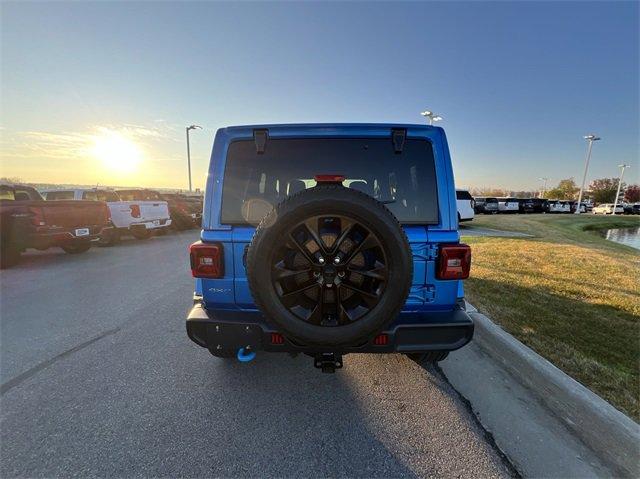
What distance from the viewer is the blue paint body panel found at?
2.29 meters

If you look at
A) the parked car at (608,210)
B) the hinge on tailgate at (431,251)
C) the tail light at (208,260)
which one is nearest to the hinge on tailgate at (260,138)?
the tail light at (208,260)

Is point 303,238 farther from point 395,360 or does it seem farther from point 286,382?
point 395,360

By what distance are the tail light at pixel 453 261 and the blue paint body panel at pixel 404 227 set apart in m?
0.04

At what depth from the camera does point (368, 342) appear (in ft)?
6.94

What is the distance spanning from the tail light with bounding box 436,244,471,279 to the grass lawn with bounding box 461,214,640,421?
1.57 metres

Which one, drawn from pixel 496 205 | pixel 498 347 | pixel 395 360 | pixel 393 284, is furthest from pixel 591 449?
pixel 496 205

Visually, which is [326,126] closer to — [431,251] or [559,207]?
[431,251]

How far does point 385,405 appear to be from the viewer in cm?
249

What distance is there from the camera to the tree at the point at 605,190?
69.3 metres

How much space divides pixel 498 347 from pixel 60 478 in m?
3.73

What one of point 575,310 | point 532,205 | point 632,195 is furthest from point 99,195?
point 632,195

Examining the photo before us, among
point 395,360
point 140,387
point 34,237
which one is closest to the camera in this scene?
point 140,387

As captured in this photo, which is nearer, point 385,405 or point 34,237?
point 385,405

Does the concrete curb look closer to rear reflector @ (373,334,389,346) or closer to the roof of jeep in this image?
rear reflector @ (373,334,389,346)
